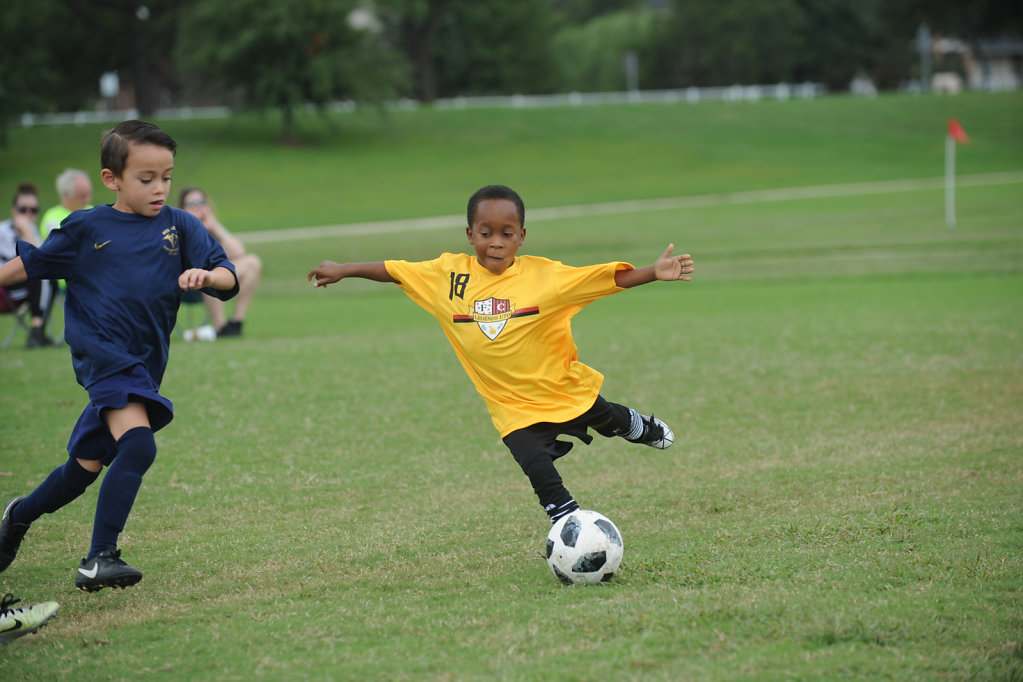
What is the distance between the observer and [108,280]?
497 cm

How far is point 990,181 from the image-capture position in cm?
4153

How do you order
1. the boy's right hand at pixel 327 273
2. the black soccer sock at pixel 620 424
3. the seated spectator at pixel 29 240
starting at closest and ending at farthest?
1. the boy's right hand at pixel 327 273
2. the black soccer sock at pixel 620 424
3. the seated spectator at pixel 29 240

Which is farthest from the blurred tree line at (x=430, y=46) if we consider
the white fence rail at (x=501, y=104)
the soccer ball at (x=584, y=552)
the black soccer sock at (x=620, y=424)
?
the soccer ball at (x=584, y=552)

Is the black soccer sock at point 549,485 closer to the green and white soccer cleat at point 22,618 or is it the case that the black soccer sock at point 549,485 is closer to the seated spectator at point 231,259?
the green and white soccer cleat at point 22,618

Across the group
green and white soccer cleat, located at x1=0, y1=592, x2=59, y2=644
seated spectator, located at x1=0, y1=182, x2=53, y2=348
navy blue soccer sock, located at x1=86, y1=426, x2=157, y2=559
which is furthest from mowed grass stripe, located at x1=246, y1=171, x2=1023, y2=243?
green and white soccer cleat, located at x1=0, y1=592, x2=59, y2=644

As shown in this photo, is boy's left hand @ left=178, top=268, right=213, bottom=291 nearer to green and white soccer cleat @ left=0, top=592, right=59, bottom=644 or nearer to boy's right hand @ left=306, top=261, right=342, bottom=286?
boy's right hand @ left=306, top=261, right=342, bottom=286

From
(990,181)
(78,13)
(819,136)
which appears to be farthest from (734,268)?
(78,13)

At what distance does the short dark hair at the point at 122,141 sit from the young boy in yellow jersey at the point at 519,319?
1.01 m

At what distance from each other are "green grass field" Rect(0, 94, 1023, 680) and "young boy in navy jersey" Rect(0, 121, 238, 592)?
0.50 metres

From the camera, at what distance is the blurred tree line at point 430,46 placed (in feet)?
170

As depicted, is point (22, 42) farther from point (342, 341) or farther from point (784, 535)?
point (784, 535)

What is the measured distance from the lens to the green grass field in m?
4.07

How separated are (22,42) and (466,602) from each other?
50.8 meters

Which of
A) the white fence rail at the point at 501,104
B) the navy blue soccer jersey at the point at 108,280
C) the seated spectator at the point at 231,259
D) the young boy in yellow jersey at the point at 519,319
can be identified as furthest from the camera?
the white fence rail at the point at 501,104
